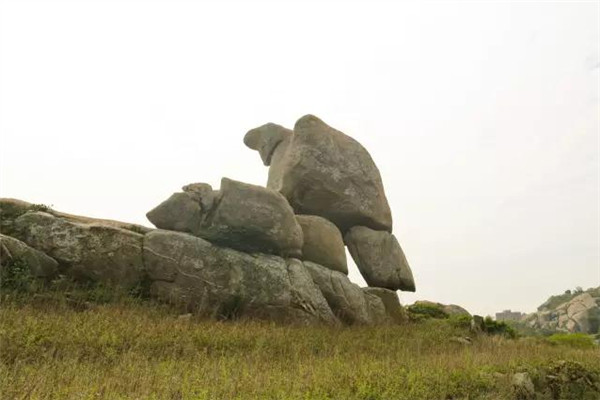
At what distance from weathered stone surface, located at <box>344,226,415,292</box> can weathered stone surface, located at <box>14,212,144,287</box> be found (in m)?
11.6

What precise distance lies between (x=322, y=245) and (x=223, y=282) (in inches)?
236

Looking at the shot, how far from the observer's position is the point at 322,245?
20.8 m

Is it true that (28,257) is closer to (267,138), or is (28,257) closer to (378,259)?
(267,138)

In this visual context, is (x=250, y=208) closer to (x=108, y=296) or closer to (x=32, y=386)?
(x=108, y=296)

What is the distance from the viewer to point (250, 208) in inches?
707

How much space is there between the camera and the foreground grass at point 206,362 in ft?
21.4

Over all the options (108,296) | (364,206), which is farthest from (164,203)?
(364,206)

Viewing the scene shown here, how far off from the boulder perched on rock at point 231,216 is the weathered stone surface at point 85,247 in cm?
242

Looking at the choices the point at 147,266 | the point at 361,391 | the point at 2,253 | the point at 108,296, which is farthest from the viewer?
the point at 147,266

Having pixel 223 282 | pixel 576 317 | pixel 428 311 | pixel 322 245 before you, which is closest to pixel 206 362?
pixel 223 282

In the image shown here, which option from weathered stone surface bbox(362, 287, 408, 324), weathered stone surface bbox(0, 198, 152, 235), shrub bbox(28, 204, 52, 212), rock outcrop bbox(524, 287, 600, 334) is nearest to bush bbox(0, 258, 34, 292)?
weathered stone surface bbox(0, 198, 152, 235)

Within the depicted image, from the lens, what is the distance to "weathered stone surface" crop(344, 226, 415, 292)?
22.8 metres

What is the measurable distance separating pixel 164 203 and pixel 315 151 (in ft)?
26.9

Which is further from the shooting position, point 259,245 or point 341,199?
point 341,199
